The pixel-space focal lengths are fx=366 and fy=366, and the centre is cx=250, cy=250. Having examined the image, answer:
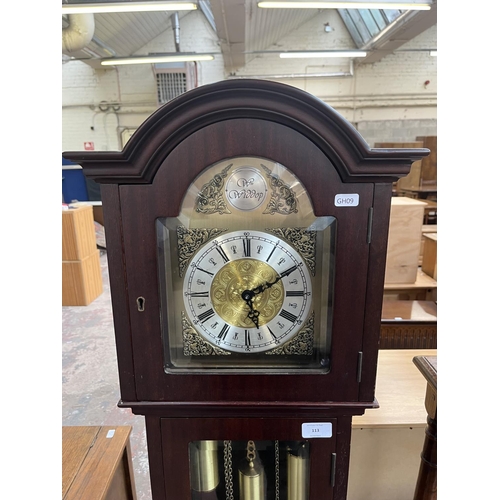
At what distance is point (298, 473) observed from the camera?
0.77 m

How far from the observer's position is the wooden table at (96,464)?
0.89 meters

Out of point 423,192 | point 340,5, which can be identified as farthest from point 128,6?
point 423,192

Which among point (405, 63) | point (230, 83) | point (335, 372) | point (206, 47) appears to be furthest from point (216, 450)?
point (405, 63)

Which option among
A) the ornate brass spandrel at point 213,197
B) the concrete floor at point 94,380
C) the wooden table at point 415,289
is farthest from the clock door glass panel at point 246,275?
the wooden table at point 415,289

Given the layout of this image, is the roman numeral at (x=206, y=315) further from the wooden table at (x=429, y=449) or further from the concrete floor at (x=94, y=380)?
the concrete floor at (x=94, y=380)

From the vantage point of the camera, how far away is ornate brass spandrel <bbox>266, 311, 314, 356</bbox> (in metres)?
0.67

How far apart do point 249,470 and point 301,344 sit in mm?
330

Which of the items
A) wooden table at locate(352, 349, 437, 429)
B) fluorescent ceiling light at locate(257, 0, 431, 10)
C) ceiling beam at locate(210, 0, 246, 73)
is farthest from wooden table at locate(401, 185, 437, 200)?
wooden table at locate(352, 349, 437, 429)

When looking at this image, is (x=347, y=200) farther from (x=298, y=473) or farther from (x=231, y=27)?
(x=231, y=27)

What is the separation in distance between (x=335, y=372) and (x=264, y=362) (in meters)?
0.13

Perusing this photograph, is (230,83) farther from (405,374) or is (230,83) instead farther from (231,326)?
(405,374)

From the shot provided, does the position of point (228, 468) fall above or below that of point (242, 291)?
below

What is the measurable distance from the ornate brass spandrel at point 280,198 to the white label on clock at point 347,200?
71mm

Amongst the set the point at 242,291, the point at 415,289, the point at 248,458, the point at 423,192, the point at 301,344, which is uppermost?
the point at 423,192
